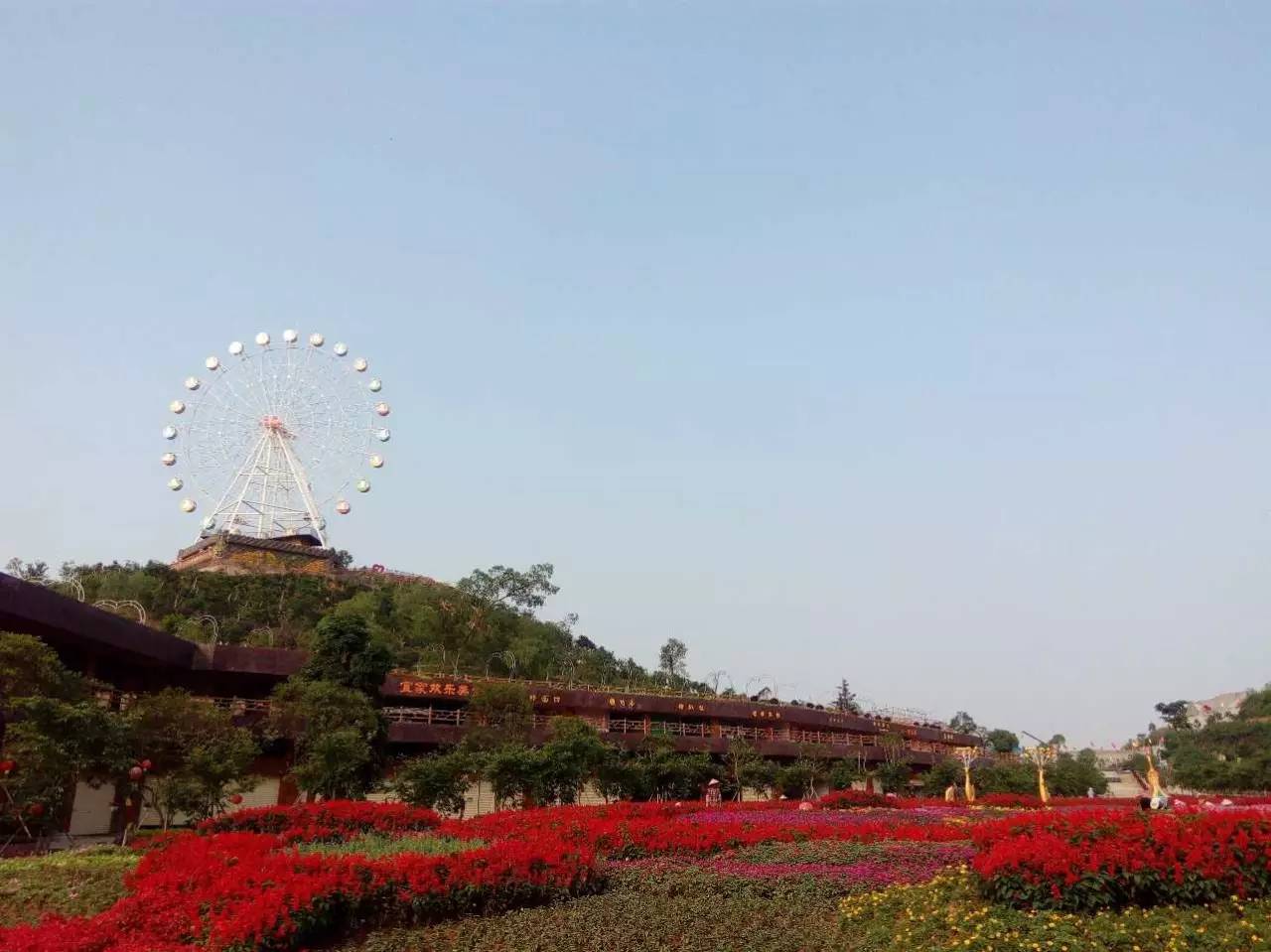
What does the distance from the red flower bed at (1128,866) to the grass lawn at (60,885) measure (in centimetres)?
1025

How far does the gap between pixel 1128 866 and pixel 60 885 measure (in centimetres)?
1256

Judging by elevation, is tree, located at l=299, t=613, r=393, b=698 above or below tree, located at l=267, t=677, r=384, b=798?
above

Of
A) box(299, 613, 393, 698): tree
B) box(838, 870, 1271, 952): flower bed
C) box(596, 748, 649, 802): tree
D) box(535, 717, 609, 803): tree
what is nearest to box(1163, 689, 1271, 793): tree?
box(596, 748, 649, 802): tree

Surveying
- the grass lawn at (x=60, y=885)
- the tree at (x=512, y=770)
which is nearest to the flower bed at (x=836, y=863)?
the grass lawn at (x=60, y=885)

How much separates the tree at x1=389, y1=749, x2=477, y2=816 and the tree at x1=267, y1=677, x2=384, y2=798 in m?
0.98

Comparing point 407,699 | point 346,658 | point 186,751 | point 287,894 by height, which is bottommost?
point 287,894

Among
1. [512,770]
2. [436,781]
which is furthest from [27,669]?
[512,770]

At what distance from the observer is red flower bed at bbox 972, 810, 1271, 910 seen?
31.0 feet

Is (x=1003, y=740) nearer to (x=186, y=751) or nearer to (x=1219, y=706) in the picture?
(x=1219, y=706)

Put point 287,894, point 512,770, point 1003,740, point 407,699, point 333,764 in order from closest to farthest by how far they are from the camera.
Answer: point 287,894 < point 333,764 < point 512,770 < point 407,699 < point 1003,740

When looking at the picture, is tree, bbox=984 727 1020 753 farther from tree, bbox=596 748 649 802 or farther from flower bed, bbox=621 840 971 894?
flower bed, bbox=621 840 971 894

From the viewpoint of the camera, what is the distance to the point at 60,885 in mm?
12344

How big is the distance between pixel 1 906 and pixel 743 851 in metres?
9.75

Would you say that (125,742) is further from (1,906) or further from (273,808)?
(1,906)
